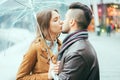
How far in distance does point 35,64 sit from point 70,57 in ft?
2.74

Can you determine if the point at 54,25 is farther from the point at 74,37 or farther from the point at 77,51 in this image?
the point at 77,51

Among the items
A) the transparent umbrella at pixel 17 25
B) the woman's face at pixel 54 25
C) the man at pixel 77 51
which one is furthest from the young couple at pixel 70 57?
the transparent umbrella at pixel 17 25

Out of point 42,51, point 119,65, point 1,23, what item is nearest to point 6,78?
point 1,23

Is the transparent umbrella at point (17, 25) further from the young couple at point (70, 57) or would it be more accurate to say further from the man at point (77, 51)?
the man at point (77, 51)

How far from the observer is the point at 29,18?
458 centimetres

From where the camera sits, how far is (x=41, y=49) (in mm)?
4133

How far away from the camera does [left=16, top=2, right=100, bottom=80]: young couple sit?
3.34 m

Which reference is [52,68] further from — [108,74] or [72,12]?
[108,74]

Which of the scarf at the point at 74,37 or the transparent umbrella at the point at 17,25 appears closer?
the scarf at the point at 74,37

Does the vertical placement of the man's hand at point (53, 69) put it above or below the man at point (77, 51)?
below

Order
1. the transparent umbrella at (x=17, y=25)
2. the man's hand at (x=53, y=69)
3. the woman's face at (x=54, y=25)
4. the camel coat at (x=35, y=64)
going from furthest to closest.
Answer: the transparent umbrella at (x=17, y=25), the woman's face at (x=54, y=25), the camel coat at (x=35, y=64), the man's hand at (x=53, y=69)

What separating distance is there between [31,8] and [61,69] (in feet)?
3.65

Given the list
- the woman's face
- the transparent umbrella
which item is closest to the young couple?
the woman's face

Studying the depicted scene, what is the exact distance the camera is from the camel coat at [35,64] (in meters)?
4.08
